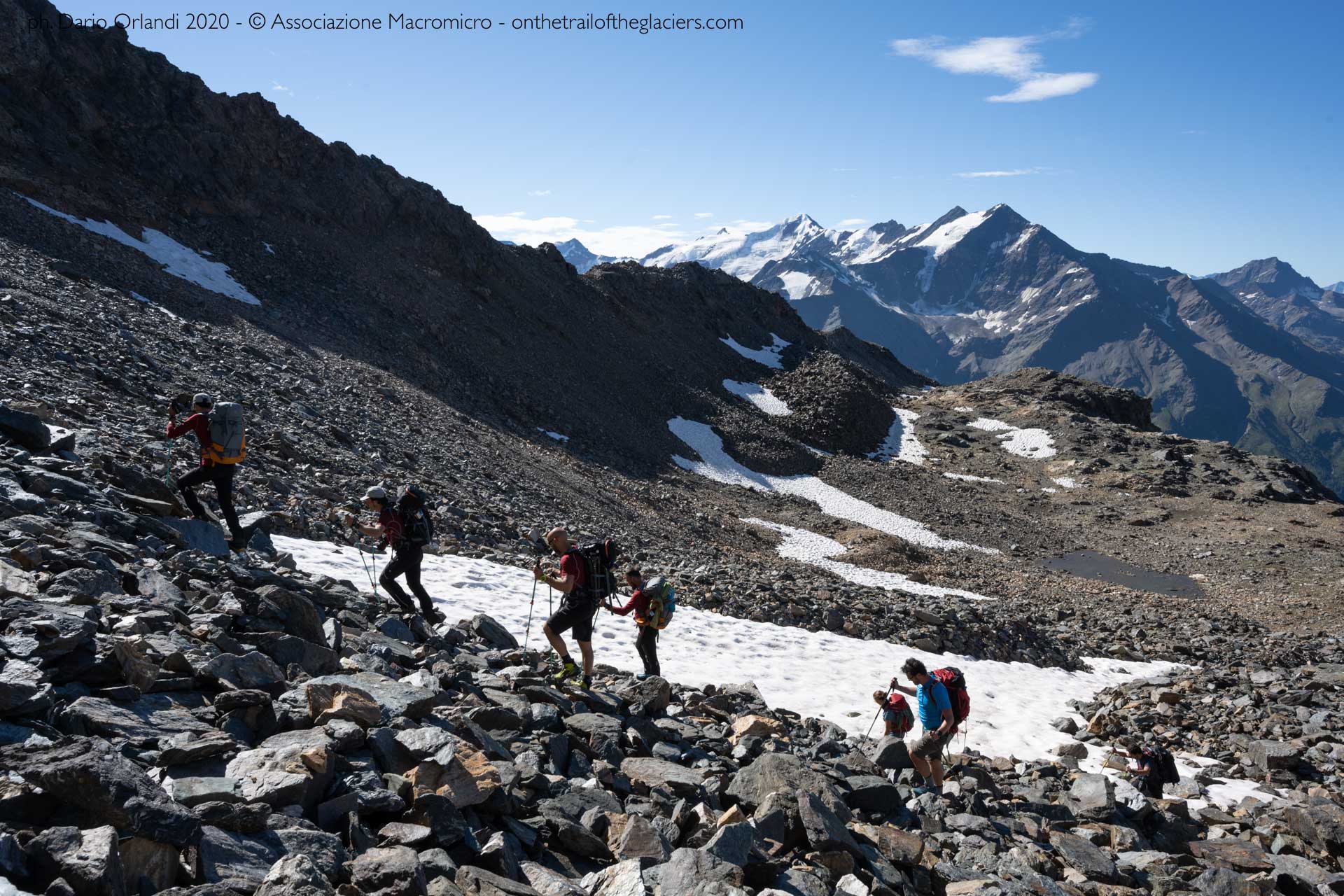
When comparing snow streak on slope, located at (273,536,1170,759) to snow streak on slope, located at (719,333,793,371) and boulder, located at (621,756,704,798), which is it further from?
snow streak on slope, located at (719,333,793,371)

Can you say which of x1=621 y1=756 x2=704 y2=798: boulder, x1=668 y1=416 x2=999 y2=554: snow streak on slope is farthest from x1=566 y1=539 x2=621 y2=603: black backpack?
x1=668 y1=416 x2=999 y2=554: snow streak on slope

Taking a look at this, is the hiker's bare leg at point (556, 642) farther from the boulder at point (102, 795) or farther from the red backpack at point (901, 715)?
the boulder at point (102, 795)

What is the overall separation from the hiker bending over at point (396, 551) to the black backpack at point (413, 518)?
40mm

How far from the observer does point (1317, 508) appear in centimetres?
4700

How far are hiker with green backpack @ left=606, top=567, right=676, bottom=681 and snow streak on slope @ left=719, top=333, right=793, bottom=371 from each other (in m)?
56.5

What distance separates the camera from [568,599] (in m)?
10.4

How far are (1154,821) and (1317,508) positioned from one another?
49.4 meters

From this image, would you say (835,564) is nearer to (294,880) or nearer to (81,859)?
(294,880)

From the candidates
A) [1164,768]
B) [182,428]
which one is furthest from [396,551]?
[1164,768]

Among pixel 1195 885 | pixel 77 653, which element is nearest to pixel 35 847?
pixel 77 653

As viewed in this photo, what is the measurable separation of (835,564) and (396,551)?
22783 mm

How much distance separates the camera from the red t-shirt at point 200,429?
10.6 m

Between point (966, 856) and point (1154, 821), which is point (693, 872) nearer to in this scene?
point (966, 856)

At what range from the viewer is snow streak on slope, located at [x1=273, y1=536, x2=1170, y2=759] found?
13609mm
